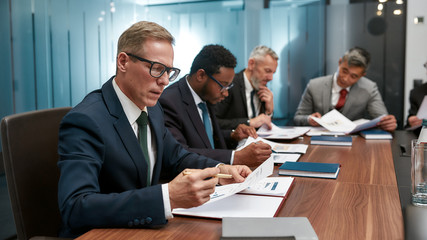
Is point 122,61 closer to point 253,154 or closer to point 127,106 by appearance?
point 127,106

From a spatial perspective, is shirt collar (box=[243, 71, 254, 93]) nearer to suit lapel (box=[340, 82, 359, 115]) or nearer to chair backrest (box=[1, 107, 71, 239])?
suit lapel (box=[340, 82, 359, 115])

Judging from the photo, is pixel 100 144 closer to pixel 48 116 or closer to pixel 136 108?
pixel 136 108

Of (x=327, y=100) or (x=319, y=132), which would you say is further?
(x=327, y=100)

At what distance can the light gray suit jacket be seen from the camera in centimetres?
361

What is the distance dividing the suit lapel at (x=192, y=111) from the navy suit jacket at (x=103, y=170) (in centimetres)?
61

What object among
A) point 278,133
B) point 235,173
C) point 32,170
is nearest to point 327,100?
point 278,133

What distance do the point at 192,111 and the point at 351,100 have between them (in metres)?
2.03

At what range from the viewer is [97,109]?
125cm

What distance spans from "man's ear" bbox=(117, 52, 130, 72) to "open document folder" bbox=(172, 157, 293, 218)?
1.75ft

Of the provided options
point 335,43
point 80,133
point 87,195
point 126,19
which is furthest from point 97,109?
point 335,43

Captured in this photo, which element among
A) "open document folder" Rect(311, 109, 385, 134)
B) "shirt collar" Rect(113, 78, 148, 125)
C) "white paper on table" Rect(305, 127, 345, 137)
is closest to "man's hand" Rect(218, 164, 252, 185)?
"shirt collar" Rect(113, 78, 148, 125)

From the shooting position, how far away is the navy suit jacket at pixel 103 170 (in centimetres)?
102

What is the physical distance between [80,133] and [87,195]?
20 centimetres

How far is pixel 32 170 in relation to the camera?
4.41 ft
